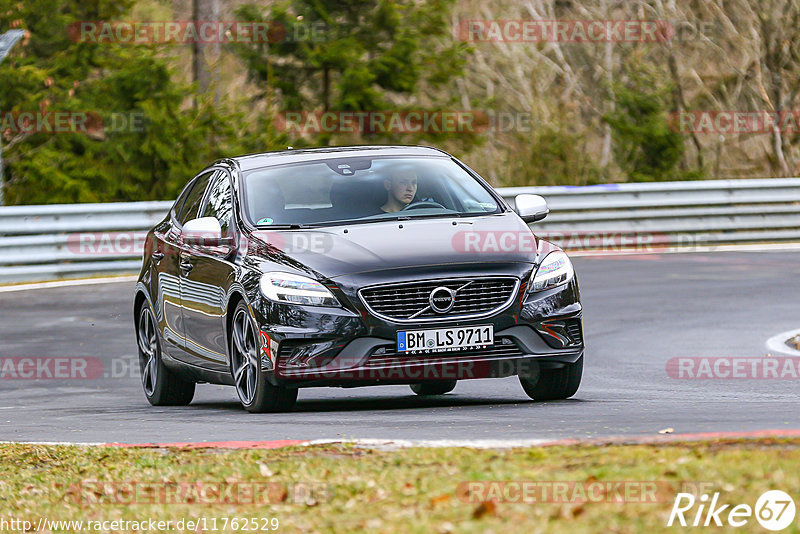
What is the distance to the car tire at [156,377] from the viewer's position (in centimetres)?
Answer: 1147

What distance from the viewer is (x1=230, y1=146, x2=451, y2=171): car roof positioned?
35.2ft

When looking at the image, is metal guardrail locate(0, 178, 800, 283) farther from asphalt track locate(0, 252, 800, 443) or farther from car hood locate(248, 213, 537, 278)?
car hood locate(248, 213, 537, 278)

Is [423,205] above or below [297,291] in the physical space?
above

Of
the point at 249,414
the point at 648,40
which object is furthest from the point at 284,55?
the point at 249,414

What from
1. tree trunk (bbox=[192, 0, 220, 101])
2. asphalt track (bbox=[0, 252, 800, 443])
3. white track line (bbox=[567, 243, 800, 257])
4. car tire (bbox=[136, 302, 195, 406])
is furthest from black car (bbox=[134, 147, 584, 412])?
tree trunk (bbox=[192, 0, 220, 101])

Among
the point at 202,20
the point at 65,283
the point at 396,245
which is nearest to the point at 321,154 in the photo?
the point at 396,245

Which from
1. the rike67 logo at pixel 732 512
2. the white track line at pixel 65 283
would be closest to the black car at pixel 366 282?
the rike67 logo at pixel 732 512

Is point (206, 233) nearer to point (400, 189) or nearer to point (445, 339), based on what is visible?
point (400, 189)

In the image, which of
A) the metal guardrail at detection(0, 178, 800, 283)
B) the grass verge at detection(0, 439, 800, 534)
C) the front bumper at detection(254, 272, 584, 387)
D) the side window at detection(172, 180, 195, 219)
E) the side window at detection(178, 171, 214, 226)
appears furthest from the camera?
the metal guardrail at detection(0, 178, 800, 283)

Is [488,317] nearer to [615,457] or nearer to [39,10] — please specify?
[615,457]

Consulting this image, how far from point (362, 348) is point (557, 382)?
5.00 feet

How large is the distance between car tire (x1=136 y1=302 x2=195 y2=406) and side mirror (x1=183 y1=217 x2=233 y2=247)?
1.56 metres

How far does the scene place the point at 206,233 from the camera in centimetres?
1002

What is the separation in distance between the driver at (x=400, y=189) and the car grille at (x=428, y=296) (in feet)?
3.73
